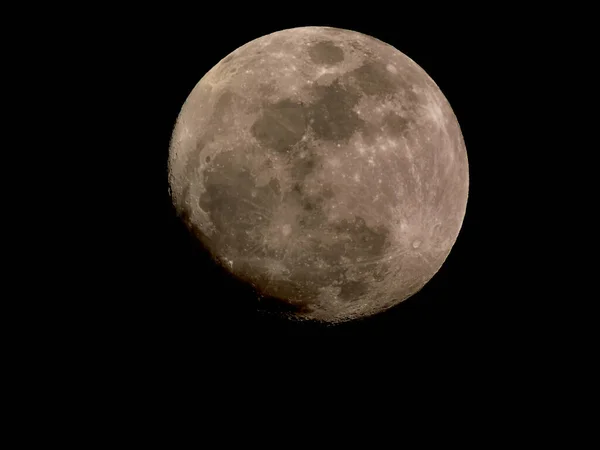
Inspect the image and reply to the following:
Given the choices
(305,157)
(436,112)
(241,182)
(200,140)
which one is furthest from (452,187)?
(200,140)

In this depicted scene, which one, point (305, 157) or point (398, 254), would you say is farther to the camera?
point (398, 254)

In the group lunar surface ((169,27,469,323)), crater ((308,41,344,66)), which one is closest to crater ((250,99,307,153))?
lunar surface ((169,27,469,323))

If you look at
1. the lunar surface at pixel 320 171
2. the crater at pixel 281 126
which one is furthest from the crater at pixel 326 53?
the crater at pixel 281 126

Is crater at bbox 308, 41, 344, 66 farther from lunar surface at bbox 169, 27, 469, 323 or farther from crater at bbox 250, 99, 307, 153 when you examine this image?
crater at bbox 250, 99, 307, 153

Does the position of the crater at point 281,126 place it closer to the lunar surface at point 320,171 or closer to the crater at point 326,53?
the lunar surface at point 320,171

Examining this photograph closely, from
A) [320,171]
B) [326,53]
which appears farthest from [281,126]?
[326,53]

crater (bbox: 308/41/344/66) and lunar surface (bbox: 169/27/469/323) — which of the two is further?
crater (bbox: 308/41/344/66)

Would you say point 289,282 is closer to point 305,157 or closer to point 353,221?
point 353,221
